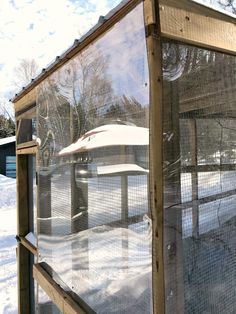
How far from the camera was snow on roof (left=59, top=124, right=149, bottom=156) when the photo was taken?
128cm

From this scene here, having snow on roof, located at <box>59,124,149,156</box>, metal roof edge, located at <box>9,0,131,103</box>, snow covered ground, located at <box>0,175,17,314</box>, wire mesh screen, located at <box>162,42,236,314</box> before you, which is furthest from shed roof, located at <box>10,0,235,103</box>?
snow covered ground, located at <box>0,175,17,314</box>

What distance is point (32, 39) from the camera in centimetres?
2538

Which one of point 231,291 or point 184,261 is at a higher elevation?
point 184,261

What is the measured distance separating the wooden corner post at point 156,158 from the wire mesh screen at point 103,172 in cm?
4

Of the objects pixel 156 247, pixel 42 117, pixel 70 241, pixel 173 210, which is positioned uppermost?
pixel 42 117

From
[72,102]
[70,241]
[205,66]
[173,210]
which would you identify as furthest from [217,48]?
[70,241]

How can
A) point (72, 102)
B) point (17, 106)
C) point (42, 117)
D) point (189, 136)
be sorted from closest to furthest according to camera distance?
1. point (189, 136)
2. point (72, 102)
3. point (42, 117)
4. point (17, 106)

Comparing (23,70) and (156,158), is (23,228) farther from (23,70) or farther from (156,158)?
(23,70)

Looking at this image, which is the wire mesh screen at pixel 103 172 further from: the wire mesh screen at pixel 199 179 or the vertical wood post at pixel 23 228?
the vertical wood post at pixel 23 228

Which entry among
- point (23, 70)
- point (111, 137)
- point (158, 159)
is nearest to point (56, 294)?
point (111, 137)

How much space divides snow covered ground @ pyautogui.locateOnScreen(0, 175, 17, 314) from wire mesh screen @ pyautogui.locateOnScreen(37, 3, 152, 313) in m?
1.95

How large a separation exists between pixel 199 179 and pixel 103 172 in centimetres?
44

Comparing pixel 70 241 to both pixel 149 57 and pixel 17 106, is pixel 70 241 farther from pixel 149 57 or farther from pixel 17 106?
pixel 17 106

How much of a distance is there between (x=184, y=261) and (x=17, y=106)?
2.41 metres
